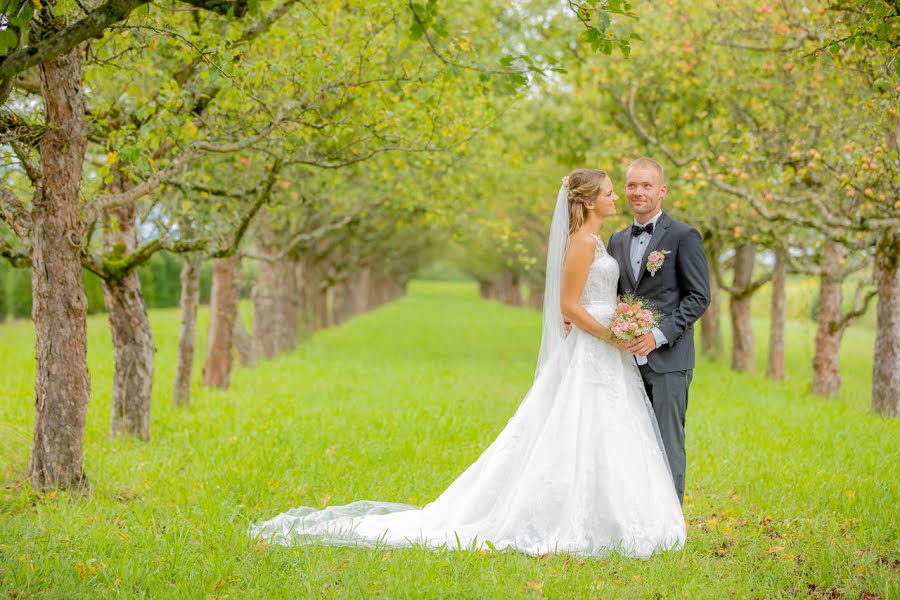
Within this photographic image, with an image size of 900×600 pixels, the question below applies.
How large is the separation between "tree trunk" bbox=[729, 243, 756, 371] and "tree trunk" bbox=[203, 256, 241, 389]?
37.5 ft

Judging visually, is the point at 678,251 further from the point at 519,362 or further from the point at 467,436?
the point at 519,362

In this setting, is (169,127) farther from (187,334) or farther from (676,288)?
(187,334)

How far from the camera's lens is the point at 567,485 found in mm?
5410

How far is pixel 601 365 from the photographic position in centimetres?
573

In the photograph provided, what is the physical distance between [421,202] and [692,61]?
5.87m

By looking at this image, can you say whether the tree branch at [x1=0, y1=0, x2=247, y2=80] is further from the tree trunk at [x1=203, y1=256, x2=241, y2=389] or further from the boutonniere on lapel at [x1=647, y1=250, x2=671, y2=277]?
the tree trunk at [x1=203, y1=256, x2=241, y2=389]

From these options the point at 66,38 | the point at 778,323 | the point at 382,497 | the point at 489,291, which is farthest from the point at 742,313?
the point at 489,291

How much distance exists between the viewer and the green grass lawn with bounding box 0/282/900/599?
15.5 feet

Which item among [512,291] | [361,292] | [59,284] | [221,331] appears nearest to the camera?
[59,284]

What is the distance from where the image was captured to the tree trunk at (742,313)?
59.2 feet

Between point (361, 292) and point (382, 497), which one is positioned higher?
point (361, 292)

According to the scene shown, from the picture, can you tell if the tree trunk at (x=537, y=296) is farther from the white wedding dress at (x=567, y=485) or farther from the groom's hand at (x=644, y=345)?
the groom's hand at (x=644, y=345)

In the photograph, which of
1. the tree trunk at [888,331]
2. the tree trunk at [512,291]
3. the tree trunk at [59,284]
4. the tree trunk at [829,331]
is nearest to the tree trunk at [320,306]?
the tree trunk at [829,331]

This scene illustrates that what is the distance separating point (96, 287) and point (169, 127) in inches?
1261
